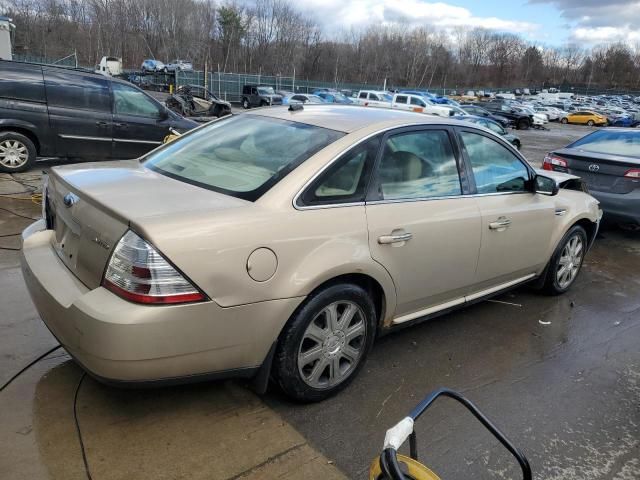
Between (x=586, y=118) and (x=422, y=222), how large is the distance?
52.9 meters

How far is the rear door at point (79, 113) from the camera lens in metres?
8.03

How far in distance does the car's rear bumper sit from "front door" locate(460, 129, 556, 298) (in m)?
2.95

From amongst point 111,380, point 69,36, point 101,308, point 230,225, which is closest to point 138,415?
point 111,380

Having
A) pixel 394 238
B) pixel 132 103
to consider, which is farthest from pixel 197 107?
pixel 394 238

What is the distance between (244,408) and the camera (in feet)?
9.34

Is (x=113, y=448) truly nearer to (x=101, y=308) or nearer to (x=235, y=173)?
(x=101, y=308)

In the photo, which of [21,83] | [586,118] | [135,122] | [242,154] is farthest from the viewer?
[586,118]

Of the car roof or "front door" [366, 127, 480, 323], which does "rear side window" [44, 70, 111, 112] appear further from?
"front door" [366, 127, 480, 323]

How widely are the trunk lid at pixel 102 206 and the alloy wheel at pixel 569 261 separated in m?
3.43

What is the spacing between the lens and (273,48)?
9288 cm

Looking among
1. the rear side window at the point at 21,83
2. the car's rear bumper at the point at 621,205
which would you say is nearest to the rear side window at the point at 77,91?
the rear side window at the point at 21,83

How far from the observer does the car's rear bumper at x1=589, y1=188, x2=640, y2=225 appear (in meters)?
6.58

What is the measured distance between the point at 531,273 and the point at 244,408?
9.18 ft

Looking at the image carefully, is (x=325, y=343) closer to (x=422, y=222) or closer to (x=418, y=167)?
(x=422, y=222)
